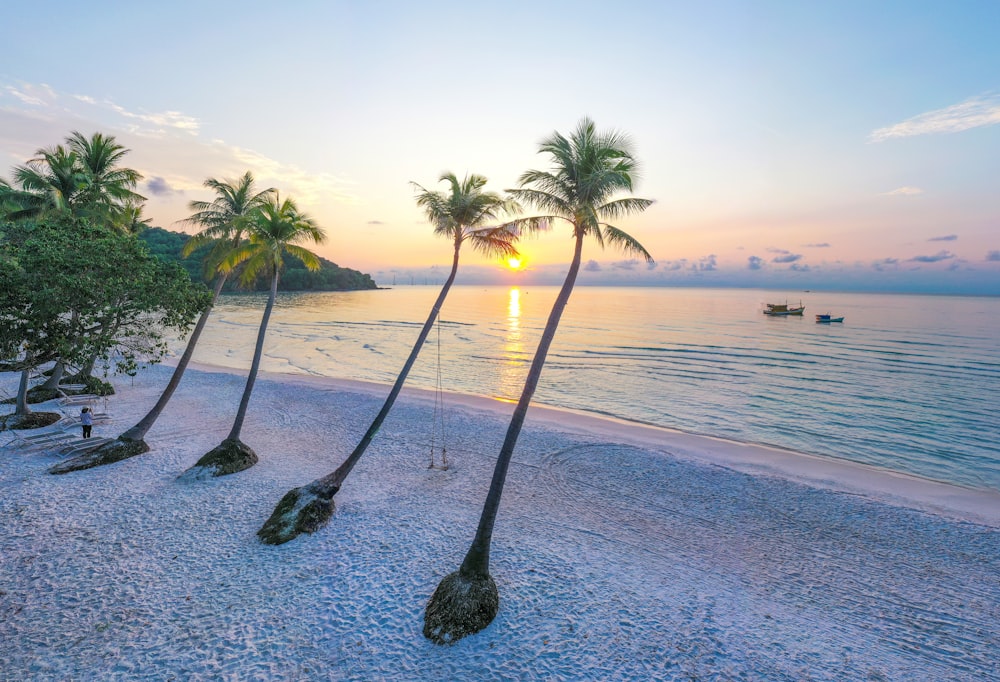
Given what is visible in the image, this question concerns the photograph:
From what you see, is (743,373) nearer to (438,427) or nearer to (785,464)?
(785,464)

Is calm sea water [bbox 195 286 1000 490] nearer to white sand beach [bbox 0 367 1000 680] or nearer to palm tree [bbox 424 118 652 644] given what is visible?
white sand beach [bbox 0 367 1000 680]

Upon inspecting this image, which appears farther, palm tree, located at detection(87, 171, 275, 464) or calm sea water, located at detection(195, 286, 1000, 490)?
calm sea water, located at detection(195, 286, 1000, 490)

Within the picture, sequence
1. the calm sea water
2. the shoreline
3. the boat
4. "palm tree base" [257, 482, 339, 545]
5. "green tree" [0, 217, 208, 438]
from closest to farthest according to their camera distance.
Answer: "green tree" [0, 217, 208, 438] → "palm tree base" [257, 482, 339, 545] → the shoreline → the calm sea water → the boat

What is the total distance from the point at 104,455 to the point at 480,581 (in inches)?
627

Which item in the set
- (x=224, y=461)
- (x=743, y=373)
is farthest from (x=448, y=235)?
(x=743, y=373)

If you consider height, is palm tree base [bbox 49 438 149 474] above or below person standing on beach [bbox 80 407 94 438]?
below

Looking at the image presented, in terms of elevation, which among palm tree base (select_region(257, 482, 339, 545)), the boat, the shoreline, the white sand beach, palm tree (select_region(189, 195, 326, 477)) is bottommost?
the shoreline

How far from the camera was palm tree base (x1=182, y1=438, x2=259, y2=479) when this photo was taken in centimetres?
1652

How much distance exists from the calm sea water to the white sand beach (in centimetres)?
727

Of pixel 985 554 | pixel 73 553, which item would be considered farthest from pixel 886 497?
pixel 73 553

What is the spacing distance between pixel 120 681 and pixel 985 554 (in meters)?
22.4

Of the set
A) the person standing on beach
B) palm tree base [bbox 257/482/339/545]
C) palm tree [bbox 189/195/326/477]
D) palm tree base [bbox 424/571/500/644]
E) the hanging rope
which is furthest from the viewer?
the hanging rope

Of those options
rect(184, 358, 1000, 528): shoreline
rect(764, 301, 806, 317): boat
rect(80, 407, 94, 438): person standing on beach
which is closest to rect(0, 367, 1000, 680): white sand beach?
rect(184, 358, 1000, 528): shoreline

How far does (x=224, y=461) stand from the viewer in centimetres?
1706
